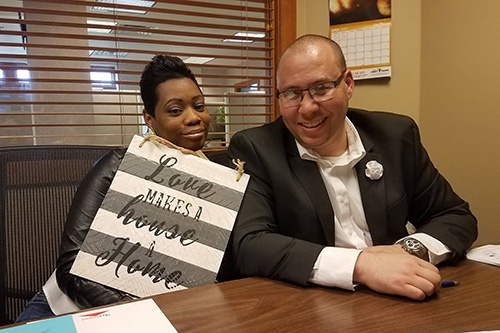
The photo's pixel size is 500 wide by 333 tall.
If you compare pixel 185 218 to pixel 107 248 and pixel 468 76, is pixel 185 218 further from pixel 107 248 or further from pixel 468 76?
pixel 468 76

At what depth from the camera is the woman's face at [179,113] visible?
56.1 inches

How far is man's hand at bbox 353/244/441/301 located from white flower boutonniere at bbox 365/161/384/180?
35cm

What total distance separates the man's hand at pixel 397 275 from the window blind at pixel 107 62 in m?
1.41

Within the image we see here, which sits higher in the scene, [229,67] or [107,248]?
[229,67]

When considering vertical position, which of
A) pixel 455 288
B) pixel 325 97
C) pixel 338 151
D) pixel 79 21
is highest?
pixel 79 21

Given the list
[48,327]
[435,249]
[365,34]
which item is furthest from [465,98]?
[48,327]

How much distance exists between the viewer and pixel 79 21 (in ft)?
6.85

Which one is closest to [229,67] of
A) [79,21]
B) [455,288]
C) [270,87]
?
[270,87]

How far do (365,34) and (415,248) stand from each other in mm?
1496

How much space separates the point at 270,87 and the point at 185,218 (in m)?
1.57

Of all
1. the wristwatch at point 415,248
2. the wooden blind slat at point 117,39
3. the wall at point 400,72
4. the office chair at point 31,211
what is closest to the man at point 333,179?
the wristwatch at point 415,248

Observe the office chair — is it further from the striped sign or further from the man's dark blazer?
the man's dark blazer

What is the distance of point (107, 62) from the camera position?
2.11m

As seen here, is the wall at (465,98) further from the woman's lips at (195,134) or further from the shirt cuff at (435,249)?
the woman's lips at (195,134)
